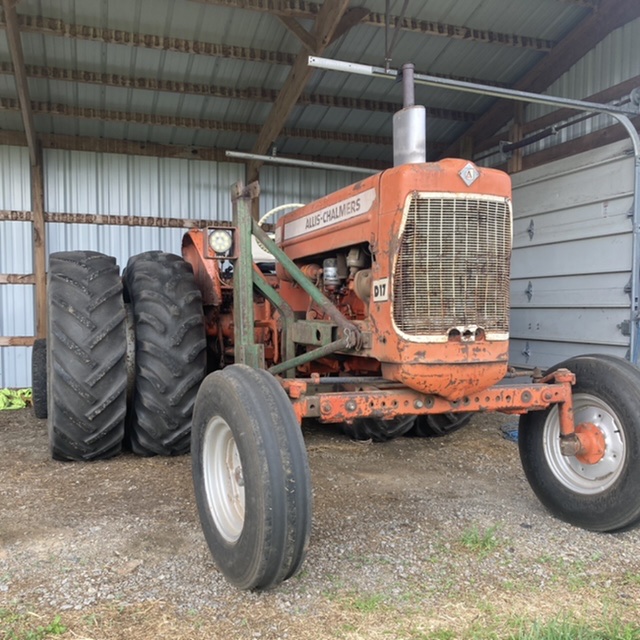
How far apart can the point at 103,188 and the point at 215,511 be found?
666 centimetres

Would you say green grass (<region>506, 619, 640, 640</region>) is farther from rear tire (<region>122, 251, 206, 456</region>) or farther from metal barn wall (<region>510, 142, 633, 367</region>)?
metal barn wall (<region>510, 142, 633, 367</region>)

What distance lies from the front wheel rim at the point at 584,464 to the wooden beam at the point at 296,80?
3.90 m

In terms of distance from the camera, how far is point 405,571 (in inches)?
99.7

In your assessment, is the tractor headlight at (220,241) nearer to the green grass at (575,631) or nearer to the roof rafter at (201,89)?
the green grass at (575,631)

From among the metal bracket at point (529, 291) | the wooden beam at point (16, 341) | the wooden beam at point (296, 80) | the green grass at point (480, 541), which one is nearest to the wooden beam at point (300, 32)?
the wooden beam at point (296, 80)

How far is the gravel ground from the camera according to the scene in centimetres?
216

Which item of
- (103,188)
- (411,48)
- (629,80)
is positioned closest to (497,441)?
(629,80)

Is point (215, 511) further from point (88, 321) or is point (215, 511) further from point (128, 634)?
point (88, 321)

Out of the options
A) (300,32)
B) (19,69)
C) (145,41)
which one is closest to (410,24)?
→ (300,32)

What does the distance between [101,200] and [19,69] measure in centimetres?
250

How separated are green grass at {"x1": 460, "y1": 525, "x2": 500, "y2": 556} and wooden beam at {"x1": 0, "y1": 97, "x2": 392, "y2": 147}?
6.14 m

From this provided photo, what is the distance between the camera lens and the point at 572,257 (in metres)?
6.63

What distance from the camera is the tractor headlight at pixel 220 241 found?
3.08m

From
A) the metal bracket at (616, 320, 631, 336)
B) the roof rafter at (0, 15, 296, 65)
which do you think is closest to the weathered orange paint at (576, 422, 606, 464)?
the metal bracket at (616, 320, 631, 336)
